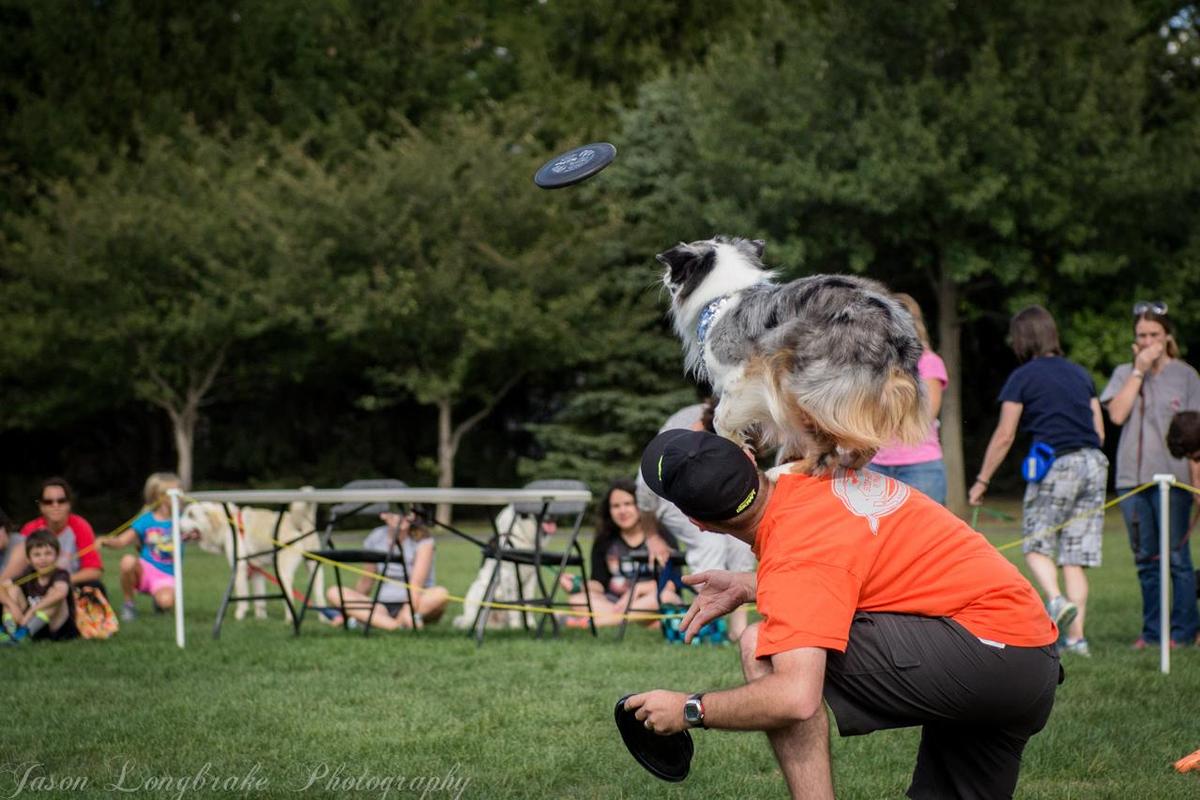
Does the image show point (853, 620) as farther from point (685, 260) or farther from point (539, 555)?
point (539, 555)

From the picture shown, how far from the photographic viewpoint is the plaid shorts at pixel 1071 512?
25.2 feet

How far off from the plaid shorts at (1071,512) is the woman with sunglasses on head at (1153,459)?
0.39 m

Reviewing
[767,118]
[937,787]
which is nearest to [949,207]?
[767,118]

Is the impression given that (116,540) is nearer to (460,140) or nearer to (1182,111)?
(460,140)

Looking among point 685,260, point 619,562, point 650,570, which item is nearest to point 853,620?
point 685,260

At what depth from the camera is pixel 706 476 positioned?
2891mm

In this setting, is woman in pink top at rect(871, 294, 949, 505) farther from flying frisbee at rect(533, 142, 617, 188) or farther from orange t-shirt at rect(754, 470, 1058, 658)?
orange t-shirt at rect(754, 470, 1058, 658)

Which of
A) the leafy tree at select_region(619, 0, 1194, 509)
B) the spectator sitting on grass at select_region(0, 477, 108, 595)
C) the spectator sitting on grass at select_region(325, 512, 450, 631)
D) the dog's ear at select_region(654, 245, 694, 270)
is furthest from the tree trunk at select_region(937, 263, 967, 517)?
the dog's ear at select_region(654, 245, 694, 270)

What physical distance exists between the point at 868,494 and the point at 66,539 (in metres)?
8.56

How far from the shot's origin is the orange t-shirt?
8.90 ft

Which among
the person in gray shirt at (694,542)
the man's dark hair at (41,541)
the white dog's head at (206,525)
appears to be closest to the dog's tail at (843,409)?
the person in gray shirt at (694,542)

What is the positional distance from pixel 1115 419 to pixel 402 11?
27410 millimetres

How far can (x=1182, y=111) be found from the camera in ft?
83.8

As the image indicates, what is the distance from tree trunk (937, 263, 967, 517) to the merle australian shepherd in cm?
2213
